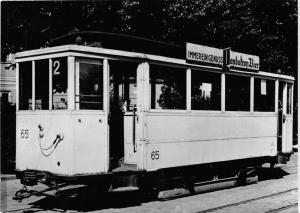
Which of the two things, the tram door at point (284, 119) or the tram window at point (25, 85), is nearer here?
the tram window at point (25, 85)

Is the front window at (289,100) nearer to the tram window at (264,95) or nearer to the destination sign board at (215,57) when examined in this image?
the tram window at (264,95)

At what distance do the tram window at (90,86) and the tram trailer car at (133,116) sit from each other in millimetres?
17

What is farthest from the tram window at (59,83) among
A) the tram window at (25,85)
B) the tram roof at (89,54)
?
the tram window at (25,85)

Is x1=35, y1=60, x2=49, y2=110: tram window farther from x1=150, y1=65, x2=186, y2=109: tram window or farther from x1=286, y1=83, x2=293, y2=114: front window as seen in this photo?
x1=286, y1=83, x2=293, y2=114: front window

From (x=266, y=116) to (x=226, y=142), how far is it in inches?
75.7

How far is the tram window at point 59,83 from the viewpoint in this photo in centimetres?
764

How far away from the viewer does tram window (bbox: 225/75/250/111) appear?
10.3m

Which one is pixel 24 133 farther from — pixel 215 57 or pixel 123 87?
pixel 215 57

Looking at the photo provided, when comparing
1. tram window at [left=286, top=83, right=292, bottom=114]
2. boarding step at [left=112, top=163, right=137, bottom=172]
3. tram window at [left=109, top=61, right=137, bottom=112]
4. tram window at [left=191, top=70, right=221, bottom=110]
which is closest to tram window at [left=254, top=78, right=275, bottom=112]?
tram window at [left=286, top=83, right=292, bottom=114]

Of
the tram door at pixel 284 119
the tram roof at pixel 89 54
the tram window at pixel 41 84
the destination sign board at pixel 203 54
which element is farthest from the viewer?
the tram door at pixel 284 119

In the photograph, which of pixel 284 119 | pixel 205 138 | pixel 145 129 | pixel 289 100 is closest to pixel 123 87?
pixel 145 129

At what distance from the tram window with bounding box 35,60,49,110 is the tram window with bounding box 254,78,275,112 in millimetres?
5479

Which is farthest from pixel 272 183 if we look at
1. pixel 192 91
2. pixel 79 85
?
pixel 79 85

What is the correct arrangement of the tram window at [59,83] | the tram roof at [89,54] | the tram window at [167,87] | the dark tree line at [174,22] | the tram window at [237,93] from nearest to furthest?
1. the tram roof at [89,54]
2. the tram window at [59,83]
3. the tram window at [167,87]
4. the tram window at [237,93]
5. the dark tree line at [174,22]
